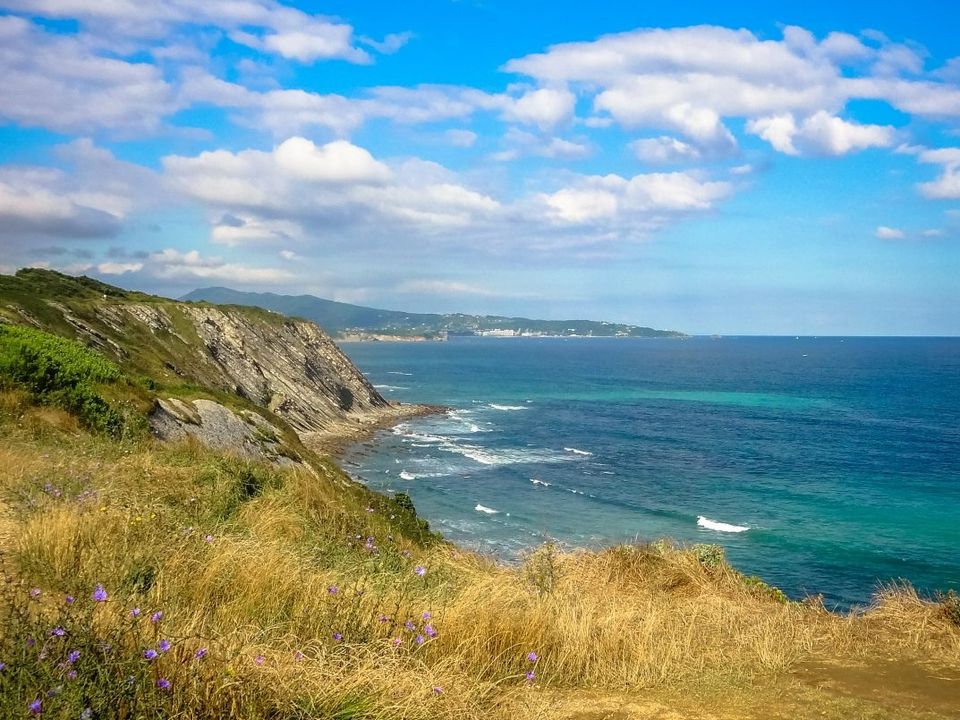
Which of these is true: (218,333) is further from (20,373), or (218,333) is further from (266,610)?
(266,610)

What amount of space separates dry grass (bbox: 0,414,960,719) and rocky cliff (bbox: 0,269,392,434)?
30.5 metres

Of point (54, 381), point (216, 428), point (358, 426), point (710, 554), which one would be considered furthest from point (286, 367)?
point (710, 554)

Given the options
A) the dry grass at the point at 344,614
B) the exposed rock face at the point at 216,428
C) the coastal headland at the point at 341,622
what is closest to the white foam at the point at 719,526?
the exposed rock face at the point at 216,428

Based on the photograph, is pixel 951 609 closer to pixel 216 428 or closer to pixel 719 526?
pixel 216 428

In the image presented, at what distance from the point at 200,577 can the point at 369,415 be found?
8193 cm

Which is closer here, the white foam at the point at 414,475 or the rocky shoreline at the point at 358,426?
the white foam at the point at 414,475

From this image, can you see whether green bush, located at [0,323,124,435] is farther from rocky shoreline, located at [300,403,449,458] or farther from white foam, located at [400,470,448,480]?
rocky shoreline, located at [300,403,449,458]

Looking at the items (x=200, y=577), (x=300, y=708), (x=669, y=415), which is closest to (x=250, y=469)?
(x=200, y=577)

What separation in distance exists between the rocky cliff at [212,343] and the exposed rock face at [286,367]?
14 cm

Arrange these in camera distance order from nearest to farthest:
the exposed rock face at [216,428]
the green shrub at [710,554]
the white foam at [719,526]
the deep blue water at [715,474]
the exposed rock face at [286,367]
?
the green shrub at [710,554] < the exposed rock face at [216,428] < the deep blue water at [715,474] < the white foam at [719,526] < the exposed rock face at [286,367]

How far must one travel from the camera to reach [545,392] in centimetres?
11912

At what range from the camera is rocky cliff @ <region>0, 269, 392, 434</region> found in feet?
136

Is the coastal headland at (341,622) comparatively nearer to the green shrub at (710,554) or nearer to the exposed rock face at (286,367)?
the green shrub at (710,554)

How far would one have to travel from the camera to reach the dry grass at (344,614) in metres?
4.34
